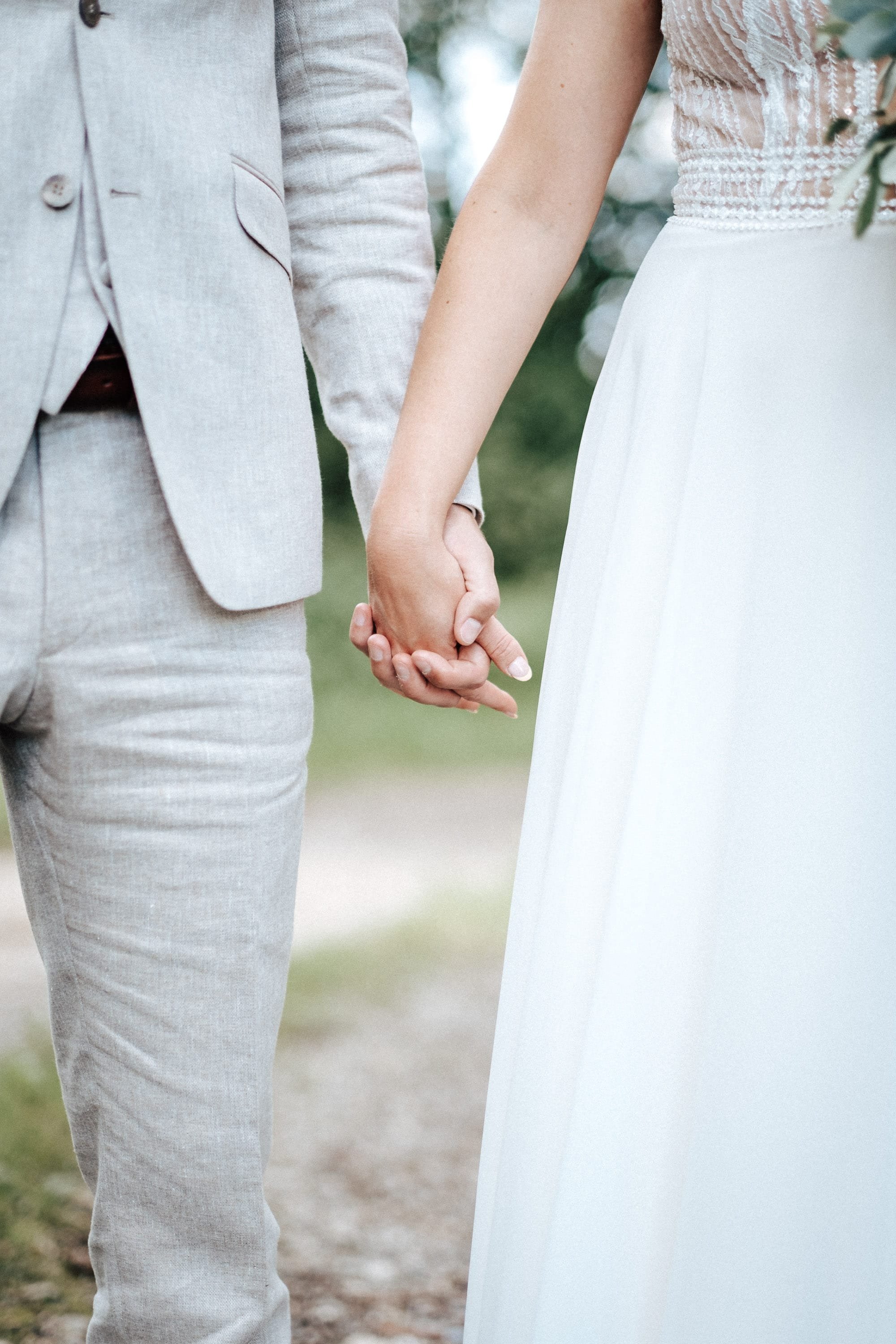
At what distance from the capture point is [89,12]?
4.16 ft

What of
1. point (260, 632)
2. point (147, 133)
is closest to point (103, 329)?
point (147, 133)

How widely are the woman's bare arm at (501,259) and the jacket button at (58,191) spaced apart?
441mm

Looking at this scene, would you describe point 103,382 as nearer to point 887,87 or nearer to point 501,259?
point 501,259

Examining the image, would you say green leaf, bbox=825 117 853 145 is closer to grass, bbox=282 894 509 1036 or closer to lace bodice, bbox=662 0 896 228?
lace bodice, bbox=662 0 896 228

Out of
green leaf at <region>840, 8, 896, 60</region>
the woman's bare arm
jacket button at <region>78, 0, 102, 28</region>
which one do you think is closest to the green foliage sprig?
green leaf at <region>840, 8, 896, 60</region>

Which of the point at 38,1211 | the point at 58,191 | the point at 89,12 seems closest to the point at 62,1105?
the point at 38,1211

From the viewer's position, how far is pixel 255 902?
1375 mm

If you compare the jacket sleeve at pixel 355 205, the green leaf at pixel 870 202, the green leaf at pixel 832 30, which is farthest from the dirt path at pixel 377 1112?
the green leaf at pixel 832 30

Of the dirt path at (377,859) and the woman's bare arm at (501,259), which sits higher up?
the woman's bare arm at (501,259)

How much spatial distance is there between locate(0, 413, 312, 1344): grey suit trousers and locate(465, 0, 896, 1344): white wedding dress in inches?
12.9

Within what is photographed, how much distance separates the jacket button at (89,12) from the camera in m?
1.27

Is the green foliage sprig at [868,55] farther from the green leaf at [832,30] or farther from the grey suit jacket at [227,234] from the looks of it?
the grey suit jacket at [227,234]

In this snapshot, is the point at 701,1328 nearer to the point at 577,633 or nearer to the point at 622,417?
the point at 577,633

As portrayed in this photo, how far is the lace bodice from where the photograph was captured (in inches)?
51.6
